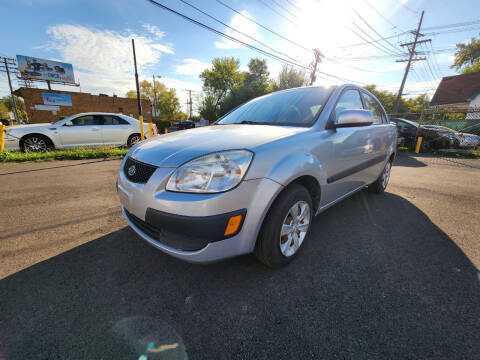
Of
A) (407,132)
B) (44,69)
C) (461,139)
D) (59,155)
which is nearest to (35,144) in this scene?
(59,155)

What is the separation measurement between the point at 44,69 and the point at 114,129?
31.8 m

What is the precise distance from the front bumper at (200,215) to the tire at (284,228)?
0.09m

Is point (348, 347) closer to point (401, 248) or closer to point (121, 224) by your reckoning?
point (401, 248)

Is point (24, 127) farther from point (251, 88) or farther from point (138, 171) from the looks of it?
point (251, 88)

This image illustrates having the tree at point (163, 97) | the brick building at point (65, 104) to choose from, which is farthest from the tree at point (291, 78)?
the tree at point (163, 97)

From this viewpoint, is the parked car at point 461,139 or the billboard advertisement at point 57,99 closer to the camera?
the parked car at point 461,139

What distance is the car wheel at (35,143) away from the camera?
20.4ft

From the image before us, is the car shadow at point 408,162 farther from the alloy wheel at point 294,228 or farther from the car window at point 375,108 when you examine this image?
the alloy wheel at point 294,228

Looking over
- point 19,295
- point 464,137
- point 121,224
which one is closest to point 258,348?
point 19,295

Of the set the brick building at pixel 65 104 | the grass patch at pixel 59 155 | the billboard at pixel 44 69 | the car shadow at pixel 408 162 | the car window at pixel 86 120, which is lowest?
the car shadow at pixel 408 162

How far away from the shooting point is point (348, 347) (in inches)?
43.4

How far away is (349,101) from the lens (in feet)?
8.00

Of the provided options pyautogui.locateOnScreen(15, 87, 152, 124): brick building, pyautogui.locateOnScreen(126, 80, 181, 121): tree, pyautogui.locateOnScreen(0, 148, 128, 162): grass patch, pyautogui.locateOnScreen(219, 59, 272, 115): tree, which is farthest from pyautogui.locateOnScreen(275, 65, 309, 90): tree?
pyautogui.locateOnScreen(126, 80, 181, 121): tree

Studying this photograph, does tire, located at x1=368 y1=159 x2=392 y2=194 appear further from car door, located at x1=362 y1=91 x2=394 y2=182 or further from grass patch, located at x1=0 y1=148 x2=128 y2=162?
grass patch, located at x1=0 y1=148 x2=128 y2=162
